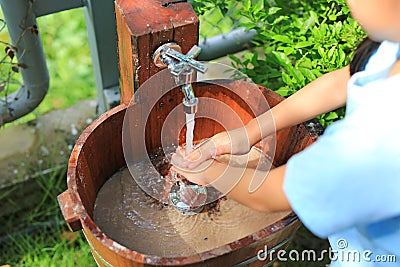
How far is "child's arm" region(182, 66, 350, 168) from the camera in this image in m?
1.45

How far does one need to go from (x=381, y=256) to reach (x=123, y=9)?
951 mm

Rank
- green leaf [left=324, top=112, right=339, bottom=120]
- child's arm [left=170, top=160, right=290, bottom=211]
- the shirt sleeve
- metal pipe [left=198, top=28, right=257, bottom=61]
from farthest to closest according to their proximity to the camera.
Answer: metal pipe [left=198, top=28, right=257, bottom=61] < green leaf [left=324, top=112, right=339, bottom=120] < child's arm [left=170, top=160, right=290, bottom=211] < the shirt sleeve

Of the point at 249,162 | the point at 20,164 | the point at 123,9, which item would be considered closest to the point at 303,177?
the point at 249,162

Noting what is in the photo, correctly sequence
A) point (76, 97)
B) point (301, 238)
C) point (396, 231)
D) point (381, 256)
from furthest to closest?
point (76, 97) < point (301, 238) < point (381, 256) < point (396, 231)

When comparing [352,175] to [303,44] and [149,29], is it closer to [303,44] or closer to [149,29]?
[149,29]

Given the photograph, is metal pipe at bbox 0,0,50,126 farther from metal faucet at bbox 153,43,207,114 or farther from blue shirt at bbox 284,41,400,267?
blue shirt at bbox 284,41,400,267

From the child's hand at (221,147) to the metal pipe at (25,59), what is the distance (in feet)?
2.69

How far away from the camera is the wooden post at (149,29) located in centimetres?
147

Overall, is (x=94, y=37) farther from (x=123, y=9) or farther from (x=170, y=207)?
(x=170, y=207)

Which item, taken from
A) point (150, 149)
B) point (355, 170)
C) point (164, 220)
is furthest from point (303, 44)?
point (355, 170)

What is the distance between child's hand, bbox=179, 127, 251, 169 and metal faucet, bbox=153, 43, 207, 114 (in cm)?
13

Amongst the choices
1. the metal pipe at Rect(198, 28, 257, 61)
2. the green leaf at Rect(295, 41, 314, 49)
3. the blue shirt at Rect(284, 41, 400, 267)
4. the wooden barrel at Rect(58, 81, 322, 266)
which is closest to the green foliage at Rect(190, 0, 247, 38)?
the metal pipe at Rect(198, 28, 257, 61)

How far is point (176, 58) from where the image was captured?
1458 mm

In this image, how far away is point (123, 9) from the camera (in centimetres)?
150
